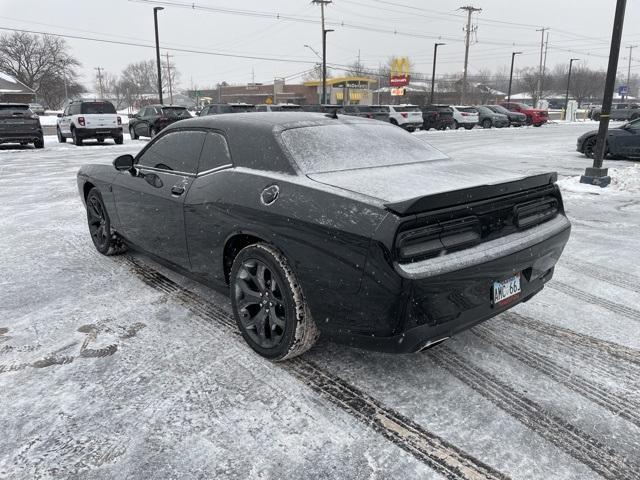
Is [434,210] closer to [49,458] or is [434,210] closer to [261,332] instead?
[261,332]

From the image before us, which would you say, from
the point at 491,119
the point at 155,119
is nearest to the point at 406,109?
the point at 491,119

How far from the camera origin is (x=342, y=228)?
2482mm

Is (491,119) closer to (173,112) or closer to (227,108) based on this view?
(227,108)

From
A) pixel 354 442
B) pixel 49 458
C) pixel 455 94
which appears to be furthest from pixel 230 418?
pixel 455 94

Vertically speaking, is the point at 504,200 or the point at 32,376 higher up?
the point at 504,200

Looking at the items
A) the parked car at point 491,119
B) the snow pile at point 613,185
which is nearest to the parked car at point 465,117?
the parked car at point 491,119

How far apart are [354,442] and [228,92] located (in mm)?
107996

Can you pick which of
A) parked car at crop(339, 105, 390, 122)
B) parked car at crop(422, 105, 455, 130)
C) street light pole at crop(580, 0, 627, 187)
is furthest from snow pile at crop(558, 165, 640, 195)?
parked car at crop(422, 105, 455, 130)

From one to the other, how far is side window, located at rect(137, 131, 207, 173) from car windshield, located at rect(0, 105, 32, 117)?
1495cm

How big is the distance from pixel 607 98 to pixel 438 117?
21173 millimetres

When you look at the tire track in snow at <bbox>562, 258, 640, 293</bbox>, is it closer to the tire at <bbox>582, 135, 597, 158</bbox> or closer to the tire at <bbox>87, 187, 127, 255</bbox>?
the tire at <bbox>87, 187, 127, 255</bbox>

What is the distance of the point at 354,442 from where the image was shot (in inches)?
92.2

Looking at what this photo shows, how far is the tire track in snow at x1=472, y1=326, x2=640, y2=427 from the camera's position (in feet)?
8.54

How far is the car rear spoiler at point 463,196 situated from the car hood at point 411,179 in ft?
0.15
